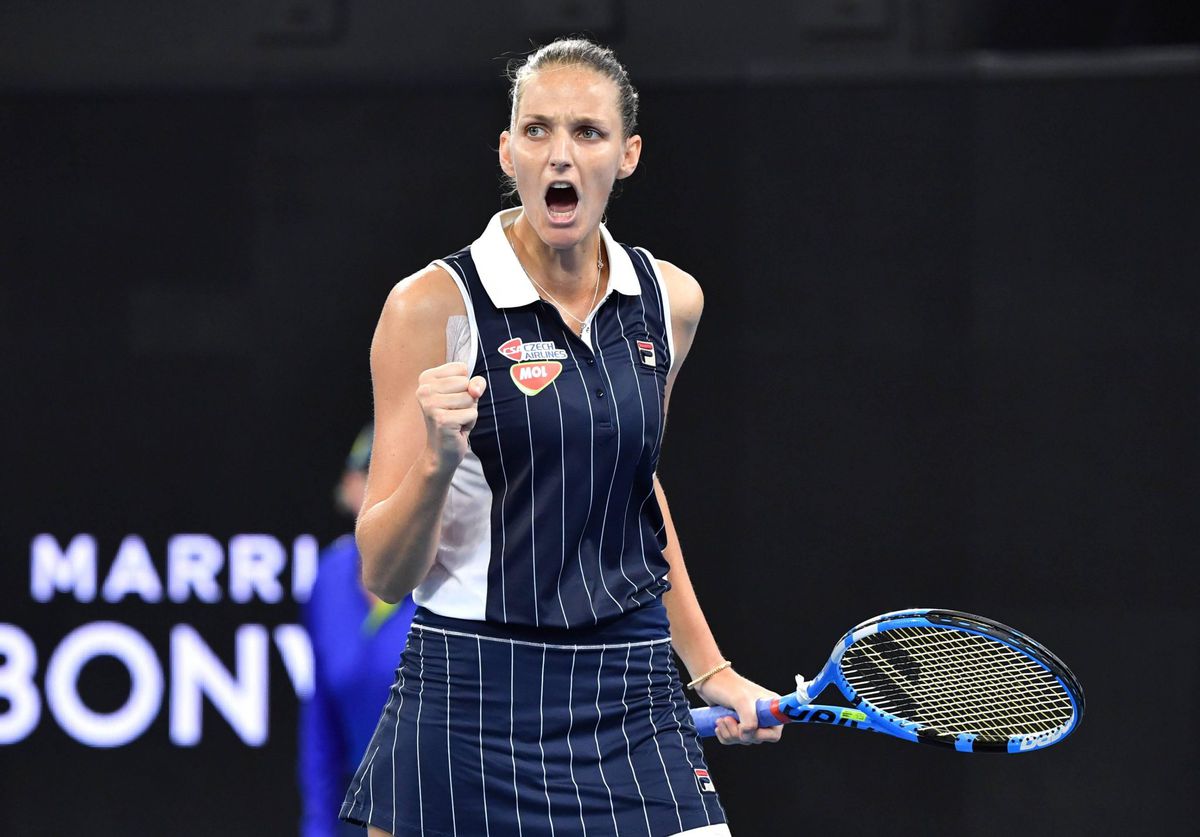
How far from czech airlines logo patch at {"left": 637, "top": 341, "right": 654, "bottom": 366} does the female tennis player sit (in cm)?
1

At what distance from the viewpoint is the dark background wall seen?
4004 millimetres

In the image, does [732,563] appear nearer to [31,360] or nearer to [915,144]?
[915,144]

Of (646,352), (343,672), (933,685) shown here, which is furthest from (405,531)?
(343,672)

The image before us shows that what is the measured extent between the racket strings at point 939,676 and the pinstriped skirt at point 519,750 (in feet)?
1.53

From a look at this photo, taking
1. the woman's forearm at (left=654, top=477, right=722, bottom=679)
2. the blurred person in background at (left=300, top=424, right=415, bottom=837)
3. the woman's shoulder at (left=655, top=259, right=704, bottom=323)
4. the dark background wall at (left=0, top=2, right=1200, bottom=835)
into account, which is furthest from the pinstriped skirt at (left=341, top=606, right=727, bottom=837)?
the dark background wall at (left=0, top=2, right=1200, bottom=835)

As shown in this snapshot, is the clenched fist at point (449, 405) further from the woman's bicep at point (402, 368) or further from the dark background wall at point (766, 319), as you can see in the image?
the dark background wall at point (766, 319)

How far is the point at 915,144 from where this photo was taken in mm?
4004

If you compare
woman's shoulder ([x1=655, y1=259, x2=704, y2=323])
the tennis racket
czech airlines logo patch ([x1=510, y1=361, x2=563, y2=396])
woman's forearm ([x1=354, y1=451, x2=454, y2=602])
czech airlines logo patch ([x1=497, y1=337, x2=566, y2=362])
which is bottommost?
the tennis racket

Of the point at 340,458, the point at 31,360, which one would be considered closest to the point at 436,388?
the point at 340,458

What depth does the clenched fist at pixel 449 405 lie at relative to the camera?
1.76 meters

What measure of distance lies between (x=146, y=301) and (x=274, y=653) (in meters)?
0.94

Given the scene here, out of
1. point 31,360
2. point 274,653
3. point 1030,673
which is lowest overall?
point 274,653

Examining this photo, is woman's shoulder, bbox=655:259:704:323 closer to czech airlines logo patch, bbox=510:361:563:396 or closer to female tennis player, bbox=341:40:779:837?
female tennis player, bbox=341:40:779:837

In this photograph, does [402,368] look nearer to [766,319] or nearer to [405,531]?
[405,531]
